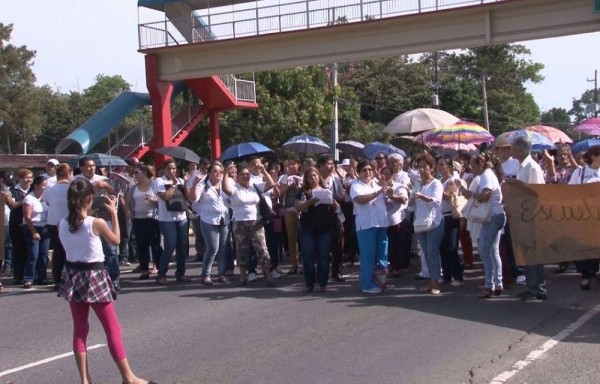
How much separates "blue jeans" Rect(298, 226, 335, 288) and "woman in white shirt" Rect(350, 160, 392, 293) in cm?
48

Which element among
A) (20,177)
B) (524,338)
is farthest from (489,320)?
(20,177)

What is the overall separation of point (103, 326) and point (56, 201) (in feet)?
18.5

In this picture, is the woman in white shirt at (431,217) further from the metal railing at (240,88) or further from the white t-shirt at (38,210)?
the metal railing at (240,88)

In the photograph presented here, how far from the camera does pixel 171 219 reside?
12383 mm

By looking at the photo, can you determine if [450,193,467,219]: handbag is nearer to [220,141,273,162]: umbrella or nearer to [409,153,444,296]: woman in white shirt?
[409,153,444,296]: woman in white shirt

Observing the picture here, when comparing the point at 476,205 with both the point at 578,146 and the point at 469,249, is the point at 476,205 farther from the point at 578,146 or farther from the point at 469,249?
Result: the point at 578,146

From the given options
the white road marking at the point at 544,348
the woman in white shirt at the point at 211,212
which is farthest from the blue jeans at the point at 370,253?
the white road marking at the point at 544,348

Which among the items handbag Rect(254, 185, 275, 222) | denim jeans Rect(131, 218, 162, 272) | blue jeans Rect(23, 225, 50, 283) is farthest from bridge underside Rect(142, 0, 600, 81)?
blue jeans Rect(23, 225, 50, 283)

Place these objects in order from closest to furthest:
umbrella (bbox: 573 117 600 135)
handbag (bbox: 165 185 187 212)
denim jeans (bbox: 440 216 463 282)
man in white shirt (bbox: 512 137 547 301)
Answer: man in white shirt (bbox: 512 137 547 301) < denim jeans (bbox: 440 216 463 282) < handbag (bbox: 165 185 187 212) < umbrella (bbox: 573 117 600 135)

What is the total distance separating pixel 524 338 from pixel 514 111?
2229 inches

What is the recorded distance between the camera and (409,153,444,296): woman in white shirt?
35.2 feet

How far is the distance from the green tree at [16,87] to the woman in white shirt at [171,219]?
41.7 meters

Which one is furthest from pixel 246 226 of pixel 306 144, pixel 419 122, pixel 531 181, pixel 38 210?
pixel 419 122

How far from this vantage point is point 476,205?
10242 mm
